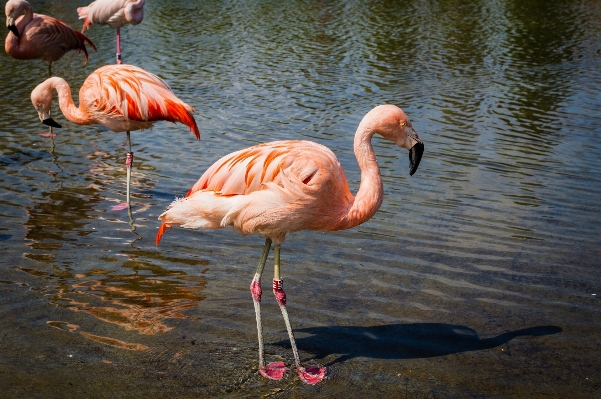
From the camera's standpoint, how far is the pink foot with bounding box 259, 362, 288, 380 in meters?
4.01

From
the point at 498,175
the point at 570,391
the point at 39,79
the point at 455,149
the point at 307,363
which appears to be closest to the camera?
the point at 570,391

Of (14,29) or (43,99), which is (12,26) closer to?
(14,29)

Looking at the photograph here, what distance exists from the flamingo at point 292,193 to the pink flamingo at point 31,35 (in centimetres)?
683

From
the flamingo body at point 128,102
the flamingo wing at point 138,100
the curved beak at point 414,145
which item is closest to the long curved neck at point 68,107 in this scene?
the flamingo body at point 128,102

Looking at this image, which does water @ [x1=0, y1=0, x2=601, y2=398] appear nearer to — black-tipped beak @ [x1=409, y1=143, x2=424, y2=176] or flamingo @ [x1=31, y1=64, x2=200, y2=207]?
flamingo @ [x1=31, y1=64, x2=200, y2=207]

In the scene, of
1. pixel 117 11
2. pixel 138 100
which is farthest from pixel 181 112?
pixel 117 11

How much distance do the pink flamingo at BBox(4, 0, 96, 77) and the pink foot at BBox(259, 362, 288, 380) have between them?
23.8ft

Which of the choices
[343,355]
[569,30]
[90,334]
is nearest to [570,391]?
[343,355]

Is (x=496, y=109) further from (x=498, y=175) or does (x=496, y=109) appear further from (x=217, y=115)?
(x=217, y=115)

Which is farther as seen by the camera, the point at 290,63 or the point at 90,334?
the point at 290,63

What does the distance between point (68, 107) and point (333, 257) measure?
300 cm

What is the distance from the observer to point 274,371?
4051 millimetres

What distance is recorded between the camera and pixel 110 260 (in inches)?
216

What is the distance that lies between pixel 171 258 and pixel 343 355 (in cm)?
180
